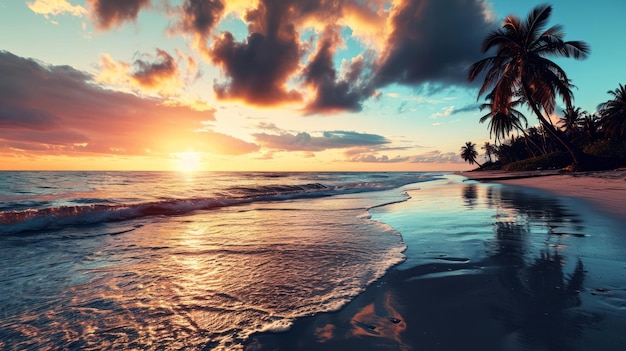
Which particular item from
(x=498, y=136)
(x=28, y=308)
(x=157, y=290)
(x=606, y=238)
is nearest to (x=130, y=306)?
(x=157, y=290)

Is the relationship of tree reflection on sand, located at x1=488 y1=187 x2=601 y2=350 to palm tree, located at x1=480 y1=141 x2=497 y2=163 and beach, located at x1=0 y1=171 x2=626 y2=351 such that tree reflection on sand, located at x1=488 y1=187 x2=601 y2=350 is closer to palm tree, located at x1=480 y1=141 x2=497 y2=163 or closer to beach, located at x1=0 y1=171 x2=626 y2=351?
beach, located at x1=0 y1=171 x2=626 y2=351

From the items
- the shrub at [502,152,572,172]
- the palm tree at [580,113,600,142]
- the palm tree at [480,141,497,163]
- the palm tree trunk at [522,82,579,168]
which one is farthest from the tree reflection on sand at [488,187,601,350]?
the palm tree at [480,141,497,163]

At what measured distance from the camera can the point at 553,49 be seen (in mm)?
19344

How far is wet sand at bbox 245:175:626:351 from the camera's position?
197 cm

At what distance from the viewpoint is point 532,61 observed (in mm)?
19344

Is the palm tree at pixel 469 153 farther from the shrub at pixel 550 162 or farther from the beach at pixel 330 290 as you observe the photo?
the beach at pixel 330 290

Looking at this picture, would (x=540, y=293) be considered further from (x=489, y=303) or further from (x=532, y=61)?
(x=532, y=61)

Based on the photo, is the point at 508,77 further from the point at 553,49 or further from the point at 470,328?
the point at 470,328

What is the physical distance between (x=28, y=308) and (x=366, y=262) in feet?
12.2

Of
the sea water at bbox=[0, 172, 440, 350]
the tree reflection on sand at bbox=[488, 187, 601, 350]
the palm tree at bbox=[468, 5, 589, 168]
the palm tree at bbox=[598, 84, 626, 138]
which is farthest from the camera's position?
the palm tree at bbox=[598, 84, 626, 138]

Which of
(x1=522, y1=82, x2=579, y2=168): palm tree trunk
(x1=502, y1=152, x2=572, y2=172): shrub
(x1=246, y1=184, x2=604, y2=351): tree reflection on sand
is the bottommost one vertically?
(x1=246, y1=184, x2=604, y2=351): tree reflection on sand

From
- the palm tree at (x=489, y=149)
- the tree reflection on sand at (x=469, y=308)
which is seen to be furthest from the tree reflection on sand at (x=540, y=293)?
the palm tree at (x=489, y=149)

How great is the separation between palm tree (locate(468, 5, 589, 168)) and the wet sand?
1917cm

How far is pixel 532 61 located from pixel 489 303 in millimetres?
23205
